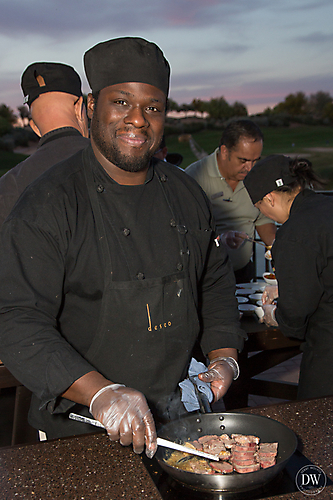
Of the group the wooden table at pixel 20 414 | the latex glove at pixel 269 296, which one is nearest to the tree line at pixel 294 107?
the latex glove at pixel 269 296

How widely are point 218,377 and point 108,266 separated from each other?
521mm

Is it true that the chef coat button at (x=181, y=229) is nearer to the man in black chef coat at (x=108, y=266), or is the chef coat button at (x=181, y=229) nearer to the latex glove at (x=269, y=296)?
the man in black chef coat at (x=108, y=266)

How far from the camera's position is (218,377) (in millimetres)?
1442

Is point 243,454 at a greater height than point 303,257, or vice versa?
point 303,257

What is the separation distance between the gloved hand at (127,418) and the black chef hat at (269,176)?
142 cm

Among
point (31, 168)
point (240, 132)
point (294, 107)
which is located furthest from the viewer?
point (294, 107)

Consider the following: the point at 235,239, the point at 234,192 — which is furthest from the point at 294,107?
the point at 235,239

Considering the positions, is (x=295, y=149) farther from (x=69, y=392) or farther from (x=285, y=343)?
(x=69, y=392)

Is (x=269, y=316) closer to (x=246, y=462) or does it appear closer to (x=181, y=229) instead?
(x=181, y=229)

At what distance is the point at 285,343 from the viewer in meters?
2.41

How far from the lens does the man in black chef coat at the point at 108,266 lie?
114 cm

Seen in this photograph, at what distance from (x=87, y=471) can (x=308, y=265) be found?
1.27 m

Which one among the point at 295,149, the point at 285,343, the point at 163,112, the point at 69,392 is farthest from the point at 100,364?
Answer: the point at 295,149

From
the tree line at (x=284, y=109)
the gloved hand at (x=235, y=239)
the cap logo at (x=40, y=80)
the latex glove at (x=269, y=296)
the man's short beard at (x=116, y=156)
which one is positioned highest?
the tree line at (x=284, y=109)
